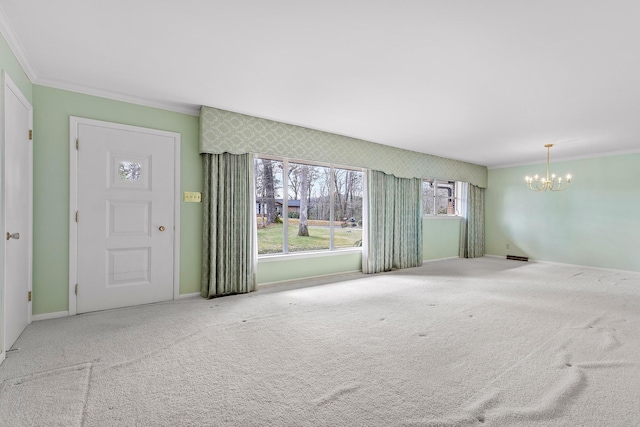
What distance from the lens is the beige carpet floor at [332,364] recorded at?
5.36 feet

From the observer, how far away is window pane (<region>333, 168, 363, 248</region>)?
18.0 ft

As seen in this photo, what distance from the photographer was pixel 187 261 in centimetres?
380

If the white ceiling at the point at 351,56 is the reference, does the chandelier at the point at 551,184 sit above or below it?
below

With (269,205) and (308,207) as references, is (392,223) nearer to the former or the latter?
(308,207)

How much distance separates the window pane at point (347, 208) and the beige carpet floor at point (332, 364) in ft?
6.18

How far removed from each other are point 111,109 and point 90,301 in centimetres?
217

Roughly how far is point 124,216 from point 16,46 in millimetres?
1729

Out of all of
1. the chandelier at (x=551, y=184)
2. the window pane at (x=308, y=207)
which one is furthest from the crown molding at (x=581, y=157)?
the window pane at (x=308, y=207)

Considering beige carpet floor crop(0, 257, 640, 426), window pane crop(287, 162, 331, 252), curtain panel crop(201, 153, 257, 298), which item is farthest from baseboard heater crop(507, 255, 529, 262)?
curtain panel crop(201, 153, 257, 298)

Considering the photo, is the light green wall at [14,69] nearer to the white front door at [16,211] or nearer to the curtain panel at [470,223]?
the white front door at [16,211]

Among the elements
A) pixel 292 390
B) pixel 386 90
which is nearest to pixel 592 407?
pixel 292 390

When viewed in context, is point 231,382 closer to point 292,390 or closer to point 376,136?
point 292,390

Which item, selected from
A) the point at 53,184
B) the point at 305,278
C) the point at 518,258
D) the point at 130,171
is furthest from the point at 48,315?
the point at 518,258

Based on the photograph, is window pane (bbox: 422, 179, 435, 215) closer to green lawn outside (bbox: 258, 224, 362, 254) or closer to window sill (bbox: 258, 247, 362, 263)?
green lawn outside (bbox: 258, 224, 362, 254)
